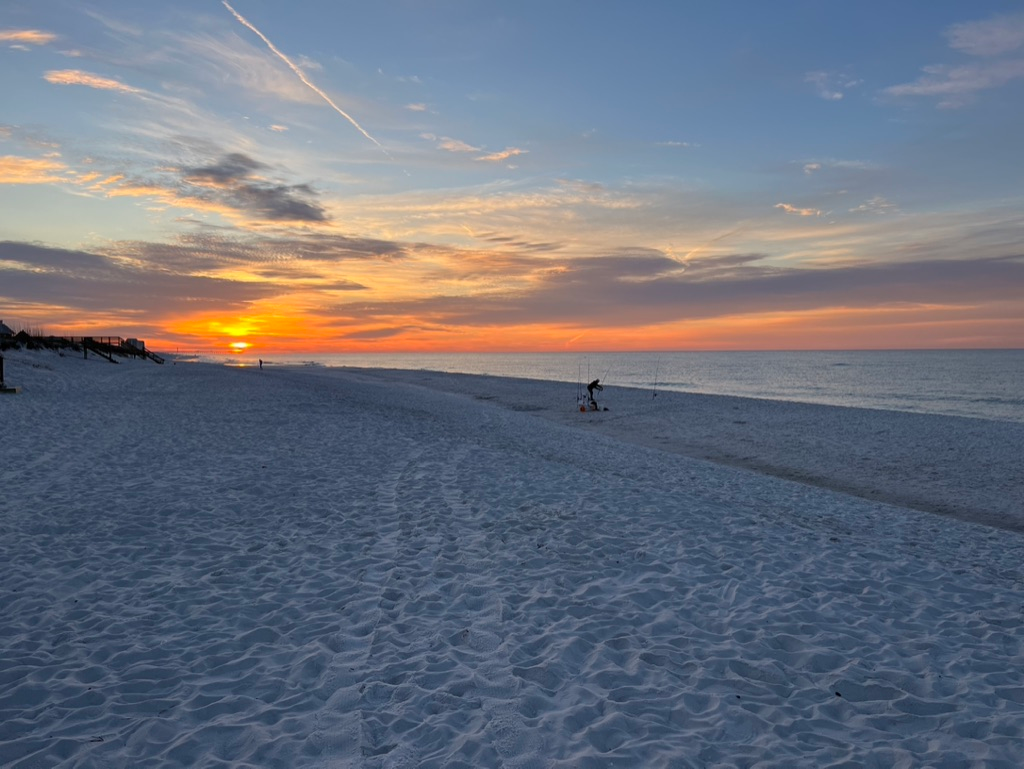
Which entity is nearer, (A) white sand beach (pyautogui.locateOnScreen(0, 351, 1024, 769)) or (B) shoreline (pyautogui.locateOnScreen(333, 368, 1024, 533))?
(A) white sand beach (pyautogui.locateOnScreen(0, 351, 1024, 769))

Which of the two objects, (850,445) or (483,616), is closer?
(483,616)

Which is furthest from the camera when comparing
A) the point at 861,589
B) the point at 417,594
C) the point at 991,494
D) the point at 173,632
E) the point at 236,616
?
the point at 991,494

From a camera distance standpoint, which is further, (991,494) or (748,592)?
(991,494)

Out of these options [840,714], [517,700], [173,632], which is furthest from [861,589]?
[173,632]

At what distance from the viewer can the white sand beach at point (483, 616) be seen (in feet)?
16.5

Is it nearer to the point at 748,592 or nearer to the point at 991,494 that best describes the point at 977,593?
the point at 748,592

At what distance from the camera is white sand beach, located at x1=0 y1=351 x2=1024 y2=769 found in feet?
16.5

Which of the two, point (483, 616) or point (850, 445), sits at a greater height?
point (850, 445)

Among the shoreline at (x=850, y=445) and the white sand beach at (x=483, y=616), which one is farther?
the shoreline at (x=850, y=445)

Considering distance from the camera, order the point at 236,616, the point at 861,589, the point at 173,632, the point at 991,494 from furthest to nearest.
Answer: the point at 991,494, the point at 861,589, the point at 236,616, the point at 173,632

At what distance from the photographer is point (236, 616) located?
7.05 m

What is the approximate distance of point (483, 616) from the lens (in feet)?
23.7

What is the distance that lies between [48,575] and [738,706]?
325 inches

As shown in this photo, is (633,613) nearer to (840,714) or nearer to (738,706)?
(738,706)
